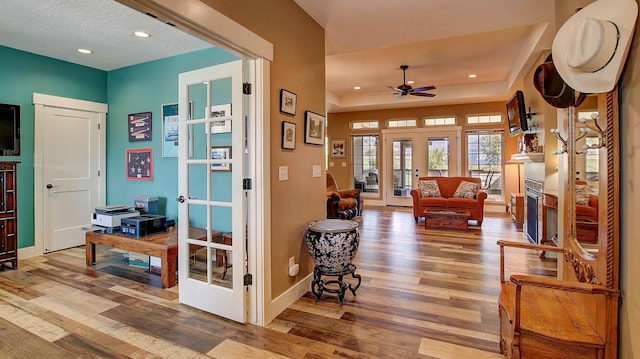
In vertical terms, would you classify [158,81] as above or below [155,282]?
above

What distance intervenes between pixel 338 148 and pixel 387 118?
1.60m

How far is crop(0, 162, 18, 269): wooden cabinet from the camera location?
3.51m

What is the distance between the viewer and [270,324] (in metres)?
2.37

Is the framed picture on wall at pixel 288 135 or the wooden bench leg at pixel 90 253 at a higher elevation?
the framed picture on wall at pixel 288 135

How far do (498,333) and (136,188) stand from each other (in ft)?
14.9

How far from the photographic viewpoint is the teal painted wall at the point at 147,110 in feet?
13.6

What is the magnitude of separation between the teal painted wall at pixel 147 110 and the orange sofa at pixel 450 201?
14.2ft

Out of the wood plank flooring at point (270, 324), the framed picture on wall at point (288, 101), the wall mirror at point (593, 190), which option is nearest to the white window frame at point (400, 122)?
the wood plank flooring at point (270, 324)

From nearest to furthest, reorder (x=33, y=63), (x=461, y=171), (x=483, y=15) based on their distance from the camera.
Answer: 1. (x=483, y=15)
2. (x=33, y=63)
3. (x=461, y=171)

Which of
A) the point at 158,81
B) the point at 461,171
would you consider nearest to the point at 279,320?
the point at 158,81

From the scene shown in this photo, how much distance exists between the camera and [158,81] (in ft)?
14.1

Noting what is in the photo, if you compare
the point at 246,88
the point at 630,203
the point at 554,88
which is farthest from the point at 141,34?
the point at 630,203

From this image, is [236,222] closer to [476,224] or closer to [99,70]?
[99,70]

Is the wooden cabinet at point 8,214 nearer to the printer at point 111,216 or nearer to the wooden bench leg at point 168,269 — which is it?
the printer at point 111,216
